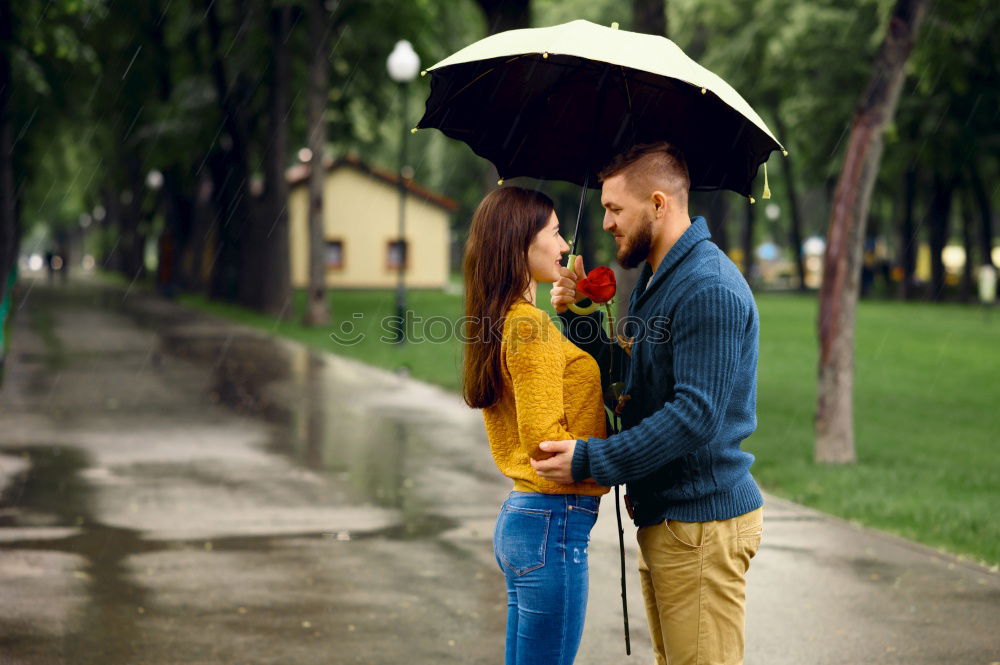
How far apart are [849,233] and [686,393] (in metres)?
7.55

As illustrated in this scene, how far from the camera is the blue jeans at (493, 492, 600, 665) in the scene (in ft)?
11.0

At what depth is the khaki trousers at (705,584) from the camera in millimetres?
3301

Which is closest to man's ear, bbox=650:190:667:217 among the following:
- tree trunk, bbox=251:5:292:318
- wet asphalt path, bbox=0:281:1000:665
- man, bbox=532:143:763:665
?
man, bbox=532:143:763:665

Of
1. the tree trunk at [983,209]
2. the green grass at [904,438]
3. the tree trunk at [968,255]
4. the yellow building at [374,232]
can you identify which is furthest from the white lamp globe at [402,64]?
the yellow building at [374,232]

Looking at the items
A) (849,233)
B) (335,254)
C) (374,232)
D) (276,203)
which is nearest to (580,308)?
(849,233)

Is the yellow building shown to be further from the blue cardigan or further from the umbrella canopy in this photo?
the blue cardigan

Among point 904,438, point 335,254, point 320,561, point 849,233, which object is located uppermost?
point 335,254

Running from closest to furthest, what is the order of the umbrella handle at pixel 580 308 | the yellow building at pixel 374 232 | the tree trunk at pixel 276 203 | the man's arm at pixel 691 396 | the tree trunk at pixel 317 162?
the man's arm at pixel 691 396 → the umbrella handle at pixel 580 308 → the tree trunk at pixel 317 162 → the tree trunk at pixel 276 203 → the yellow building at pixel 374 232

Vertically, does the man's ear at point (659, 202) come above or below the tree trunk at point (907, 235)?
below

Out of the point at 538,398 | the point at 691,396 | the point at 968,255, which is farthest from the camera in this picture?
the point at 968,255

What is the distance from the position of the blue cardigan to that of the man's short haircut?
0.14m

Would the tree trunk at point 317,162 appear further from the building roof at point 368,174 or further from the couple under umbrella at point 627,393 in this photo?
the couple under umbrella at point 627,393

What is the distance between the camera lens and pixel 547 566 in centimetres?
336

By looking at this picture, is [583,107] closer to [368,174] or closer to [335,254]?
[368,174]
